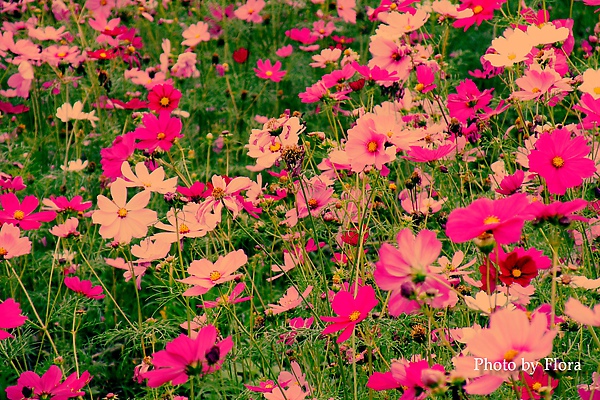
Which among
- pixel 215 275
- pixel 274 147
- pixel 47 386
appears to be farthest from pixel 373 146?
pixel 47 386

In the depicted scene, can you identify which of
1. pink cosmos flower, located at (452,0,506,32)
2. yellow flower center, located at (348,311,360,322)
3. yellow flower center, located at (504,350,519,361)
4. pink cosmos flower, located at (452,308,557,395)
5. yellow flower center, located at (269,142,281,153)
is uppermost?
pink cosmos flower, located at (452,0,506,32)

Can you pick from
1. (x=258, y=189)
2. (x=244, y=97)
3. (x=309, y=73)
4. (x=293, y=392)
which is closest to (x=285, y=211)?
(x=258, y=189)

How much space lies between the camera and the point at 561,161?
103cm

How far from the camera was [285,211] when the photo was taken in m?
1.43

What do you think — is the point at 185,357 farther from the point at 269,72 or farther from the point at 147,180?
the point at 269,72

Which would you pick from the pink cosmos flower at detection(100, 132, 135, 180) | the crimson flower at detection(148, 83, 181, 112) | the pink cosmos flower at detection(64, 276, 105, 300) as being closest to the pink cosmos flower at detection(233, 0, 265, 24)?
the crimson flower at detection(148, 83, 181, 112)

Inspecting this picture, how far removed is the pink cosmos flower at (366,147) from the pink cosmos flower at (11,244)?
0.69m

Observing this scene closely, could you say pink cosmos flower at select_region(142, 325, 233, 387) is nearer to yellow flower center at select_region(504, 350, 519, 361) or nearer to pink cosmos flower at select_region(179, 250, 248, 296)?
pink cosmos flower at select_region(179, 250, 248, 296)

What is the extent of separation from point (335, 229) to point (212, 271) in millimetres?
532

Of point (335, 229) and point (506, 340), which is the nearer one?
point (506, 340)

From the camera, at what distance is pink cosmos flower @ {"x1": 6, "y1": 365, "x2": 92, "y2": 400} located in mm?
1205

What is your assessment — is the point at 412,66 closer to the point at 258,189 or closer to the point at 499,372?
the point at 258,189

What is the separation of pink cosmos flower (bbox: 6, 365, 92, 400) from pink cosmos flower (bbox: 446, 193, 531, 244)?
744 millimetres

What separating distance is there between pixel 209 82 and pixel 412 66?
52.3 inches
